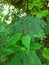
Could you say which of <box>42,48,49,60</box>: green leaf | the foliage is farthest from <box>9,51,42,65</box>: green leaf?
<box>42,48,49,60</box>: green leaf

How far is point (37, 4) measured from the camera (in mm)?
1208

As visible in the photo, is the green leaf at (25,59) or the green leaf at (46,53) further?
the green leaf at (46,53)

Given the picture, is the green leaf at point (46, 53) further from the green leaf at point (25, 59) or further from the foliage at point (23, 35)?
the green leaf at point (25, 59)

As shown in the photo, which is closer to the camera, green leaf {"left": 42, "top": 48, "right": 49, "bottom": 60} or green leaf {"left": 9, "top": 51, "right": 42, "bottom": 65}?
green leaf {"left": 9, "top": 51, "right": 42, "bottom": 65}

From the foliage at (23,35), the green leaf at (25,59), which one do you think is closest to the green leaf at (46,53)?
the foliage at (23,35)

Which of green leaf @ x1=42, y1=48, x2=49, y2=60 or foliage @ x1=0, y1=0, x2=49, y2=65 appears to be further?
green leaf @ x1=42, y1=48, x2=49, y2=60

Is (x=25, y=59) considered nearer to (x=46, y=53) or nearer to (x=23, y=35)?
(x=23, y=35)

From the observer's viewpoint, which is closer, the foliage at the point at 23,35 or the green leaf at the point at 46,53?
the foliage at the point at 23,35

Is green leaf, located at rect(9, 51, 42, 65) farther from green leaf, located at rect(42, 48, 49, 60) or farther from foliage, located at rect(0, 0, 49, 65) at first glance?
green leaf, located at rect(42, 48, 49, 60)

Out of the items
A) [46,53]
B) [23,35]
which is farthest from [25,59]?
[46,53]

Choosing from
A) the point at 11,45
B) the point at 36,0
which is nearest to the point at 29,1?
the point at 36,0

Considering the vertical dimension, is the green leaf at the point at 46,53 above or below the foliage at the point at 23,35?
below

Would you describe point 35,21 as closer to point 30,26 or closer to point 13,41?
point 30,26

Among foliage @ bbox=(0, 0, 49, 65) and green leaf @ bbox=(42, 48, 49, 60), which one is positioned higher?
foliage @ bbox=(0, 0, 49, 65)
